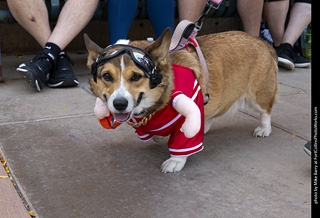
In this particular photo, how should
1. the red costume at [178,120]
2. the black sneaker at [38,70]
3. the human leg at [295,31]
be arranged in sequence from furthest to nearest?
the human leg at [295,31], the black sneaker at [38,70], the red costume at [178,120]

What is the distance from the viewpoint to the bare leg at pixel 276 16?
5521mm

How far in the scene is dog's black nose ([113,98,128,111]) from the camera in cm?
222

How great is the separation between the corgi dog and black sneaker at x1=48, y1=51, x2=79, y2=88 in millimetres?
1726

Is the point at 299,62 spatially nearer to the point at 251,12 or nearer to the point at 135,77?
the point at 251,12

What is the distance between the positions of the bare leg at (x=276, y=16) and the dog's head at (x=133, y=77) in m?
3.54

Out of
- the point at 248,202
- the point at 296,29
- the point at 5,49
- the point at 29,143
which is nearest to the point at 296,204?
the point at 248,202

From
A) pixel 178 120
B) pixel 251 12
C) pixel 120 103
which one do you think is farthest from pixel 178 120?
pixel 251 12

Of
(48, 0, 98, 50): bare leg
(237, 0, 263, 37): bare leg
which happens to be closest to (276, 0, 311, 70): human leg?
(237, 0, 263, 37): bare leg

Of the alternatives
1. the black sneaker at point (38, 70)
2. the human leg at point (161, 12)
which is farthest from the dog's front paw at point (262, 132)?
the black sneaker at point (38, 70)

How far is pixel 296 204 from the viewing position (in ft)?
7.33

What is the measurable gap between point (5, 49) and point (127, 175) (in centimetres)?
396

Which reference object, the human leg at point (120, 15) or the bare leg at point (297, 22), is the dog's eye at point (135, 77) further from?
the bare leg at point (297, 22)

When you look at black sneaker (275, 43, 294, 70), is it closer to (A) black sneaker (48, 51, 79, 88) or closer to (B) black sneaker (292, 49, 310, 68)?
(B) black sneaker (292, 49, 310, 68)

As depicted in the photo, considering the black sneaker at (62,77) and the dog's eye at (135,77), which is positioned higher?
the dog's eye at (135,77)
